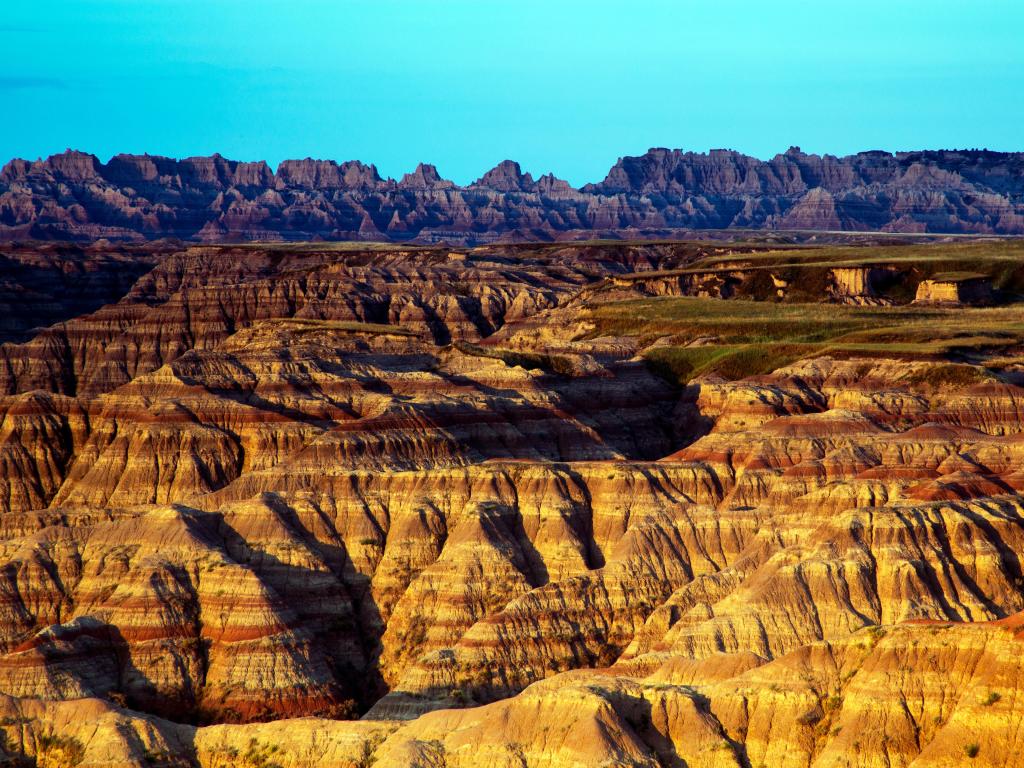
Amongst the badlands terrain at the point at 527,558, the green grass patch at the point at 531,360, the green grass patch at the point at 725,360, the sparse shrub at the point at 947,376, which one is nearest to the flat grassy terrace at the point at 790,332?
the green grass patch at the point at 725,360

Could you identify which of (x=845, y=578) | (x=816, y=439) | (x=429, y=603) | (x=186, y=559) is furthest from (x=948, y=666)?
(x=816, y=439)

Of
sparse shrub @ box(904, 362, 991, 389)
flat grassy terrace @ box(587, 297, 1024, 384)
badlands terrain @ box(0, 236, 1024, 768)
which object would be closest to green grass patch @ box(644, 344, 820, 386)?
flat grassy terrace @ box(587, 297, 1024, 384)

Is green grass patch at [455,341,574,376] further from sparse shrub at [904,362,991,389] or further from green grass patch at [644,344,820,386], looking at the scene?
sparse shrub at [904,362,991,389]

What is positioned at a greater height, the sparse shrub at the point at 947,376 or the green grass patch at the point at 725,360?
the green grass patch at the point at 725,360

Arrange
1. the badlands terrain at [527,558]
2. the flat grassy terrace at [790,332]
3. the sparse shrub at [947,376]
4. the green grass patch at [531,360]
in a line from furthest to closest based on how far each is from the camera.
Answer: the flat grassy terrace at [790,332]
the green grass patch at [531,360]
the sparse shrub at [947,376]
the badlands terrain at [527,558]

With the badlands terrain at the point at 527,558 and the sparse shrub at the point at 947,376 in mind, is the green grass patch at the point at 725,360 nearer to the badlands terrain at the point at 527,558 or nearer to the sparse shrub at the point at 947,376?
the badlands terrain at the point at 527,558

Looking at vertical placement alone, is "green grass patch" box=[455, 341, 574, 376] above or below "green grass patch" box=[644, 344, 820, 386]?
above

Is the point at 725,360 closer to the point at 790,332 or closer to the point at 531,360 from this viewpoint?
the point at 790,332

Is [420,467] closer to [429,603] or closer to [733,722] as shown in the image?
[429,603]

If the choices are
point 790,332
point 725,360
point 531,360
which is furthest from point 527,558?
point 790,332
